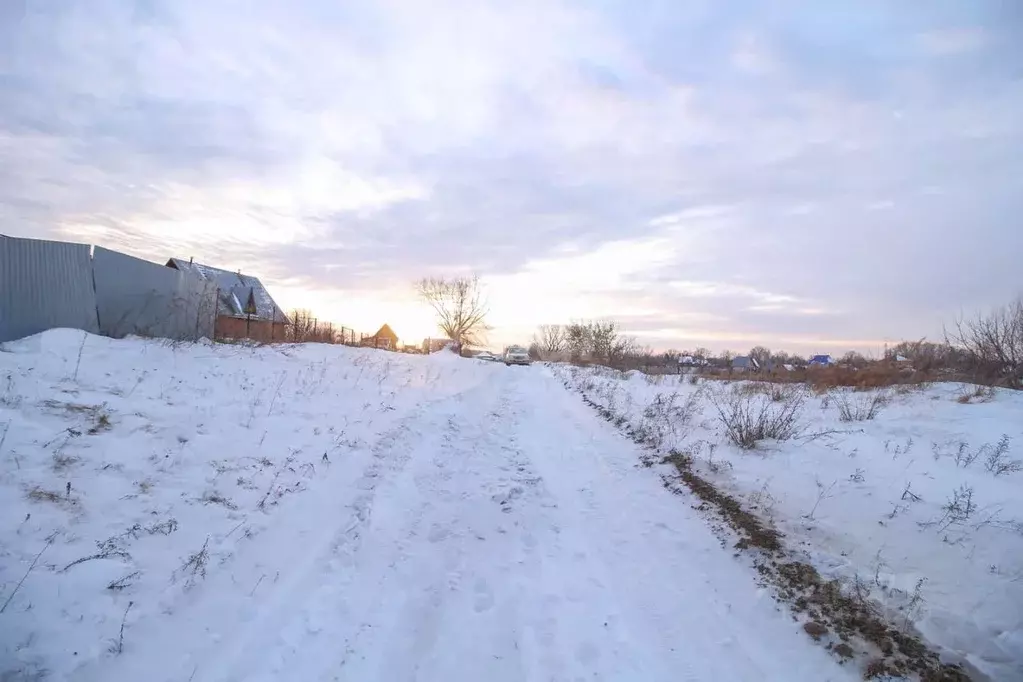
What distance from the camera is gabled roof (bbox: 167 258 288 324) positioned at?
3672 cm

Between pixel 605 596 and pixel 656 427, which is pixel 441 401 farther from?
pixel 605 596

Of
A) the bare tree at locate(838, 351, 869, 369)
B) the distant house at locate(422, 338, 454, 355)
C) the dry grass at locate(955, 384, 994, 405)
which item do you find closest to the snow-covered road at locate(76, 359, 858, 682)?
the dry grass at locate(955, 384, 994, 405)

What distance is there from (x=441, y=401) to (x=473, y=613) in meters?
9.07

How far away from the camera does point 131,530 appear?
13.2 ft

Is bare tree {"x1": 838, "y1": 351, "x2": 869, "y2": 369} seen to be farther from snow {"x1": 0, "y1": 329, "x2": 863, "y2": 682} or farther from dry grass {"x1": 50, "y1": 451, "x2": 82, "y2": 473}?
dry grass {"x1": 50, "y1": 451, "x2": 82, "y2": 473}

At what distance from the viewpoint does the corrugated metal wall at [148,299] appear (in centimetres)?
1102

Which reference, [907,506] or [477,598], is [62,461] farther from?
[907,506]

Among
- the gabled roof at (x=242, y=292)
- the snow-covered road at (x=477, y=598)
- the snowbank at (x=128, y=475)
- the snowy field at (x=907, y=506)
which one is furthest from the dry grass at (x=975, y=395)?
the gabled roof at (x=242, y=292)

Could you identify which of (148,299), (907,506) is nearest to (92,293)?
(148,299)

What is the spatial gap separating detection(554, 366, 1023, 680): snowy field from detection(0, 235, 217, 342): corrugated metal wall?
11.3 meters

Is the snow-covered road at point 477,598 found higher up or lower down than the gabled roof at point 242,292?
lower down

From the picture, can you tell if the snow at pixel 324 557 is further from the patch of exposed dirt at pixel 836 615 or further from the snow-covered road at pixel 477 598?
the patch of exposed dirt at pixel 836 615

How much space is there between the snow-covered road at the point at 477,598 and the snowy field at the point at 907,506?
33.9 inches

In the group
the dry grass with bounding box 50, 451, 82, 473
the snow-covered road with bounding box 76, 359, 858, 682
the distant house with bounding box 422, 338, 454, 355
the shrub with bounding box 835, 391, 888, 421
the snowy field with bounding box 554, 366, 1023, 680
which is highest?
the distant house with bounding box 422, 338, 454, 355
